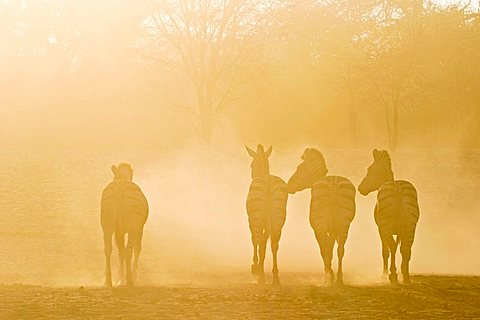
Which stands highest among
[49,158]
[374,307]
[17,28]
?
[17,28]

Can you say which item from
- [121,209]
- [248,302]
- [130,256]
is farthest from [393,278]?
[121,209]

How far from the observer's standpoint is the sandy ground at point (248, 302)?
13578 millimetres

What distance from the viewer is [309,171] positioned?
19.4m

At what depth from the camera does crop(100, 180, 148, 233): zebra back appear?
17500mm

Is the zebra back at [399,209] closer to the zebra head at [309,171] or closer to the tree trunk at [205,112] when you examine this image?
the zebra head at [309,171]

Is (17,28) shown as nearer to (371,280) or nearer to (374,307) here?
(371,280)

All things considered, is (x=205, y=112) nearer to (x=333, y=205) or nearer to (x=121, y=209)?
(x=121, y=209)

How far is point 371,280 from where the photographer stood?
65.0 ft

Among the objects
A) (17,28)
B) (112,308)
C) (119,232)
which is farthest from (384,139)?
(112,308)

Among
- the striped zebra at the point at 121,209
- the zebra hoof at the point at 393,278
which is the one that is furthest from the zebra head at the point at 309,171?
the striped zebra at the point at 121,209

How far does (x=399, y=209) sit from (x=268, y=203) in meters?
2.56

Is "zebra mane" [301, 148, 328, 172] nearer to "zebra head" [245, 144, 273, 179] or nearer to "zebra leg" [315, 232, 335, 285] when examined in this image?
"zebra head" [245, 144, 273, 179]

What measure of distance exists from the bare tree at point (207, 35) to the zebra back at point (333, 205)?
71.1ft

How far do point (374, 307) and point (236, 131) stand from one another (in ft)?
115
